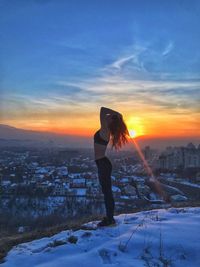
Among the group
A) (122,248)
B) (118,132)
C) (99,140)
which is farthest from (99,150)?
(122,248)

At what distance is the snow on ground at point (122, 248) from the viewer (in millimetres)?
5273

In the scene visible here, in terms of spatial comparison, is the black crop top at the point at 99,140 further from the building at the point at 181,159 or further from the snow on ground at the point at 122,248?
the building at the point at 181,159

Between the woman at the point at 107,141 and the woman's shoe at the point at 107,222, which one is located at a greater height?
the woman at the point at 107,141

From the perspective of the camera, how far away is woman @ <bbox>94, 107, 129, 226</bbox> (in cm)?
706

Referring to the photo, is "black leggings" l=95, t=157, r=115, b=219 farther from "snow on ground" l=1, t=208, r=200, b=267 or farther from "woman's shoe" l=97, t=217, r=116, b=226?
"snow on ground" l=1, t=208, r=200, b=267

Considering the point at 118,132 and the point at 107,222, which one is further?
the point at 118,132

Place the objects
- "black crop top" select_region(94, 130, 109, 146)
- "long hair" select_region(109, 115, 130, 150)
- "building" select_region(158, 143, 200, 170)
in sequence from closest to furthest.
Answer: "black crop top" select_region(94, 130, 109, 146) < "long hair" select_region(109, 115, 130, 150) < "building" select_region(158, 143, 200, 170)

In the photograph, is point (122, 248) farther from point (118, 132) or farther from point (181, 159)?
point (181, 159)

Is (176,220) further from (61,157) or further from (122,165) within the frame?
(61,157)

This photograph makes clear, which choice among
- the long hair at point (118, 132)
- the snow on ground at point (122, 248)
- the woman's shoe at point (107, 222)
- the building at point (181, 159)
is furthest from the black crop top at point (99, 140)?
the building at point (181, 159)

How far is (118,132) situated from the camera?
23.8ft

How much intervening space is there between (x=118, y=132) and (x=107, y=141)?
300 millimetres

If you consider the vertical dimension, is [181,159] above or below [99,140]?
above

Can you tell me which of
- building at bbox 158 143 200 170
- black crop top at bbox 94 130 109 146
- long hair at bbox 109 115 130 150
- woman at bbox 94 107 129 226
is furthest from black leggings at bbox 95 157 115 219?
building at bbox 158 143 200 170
